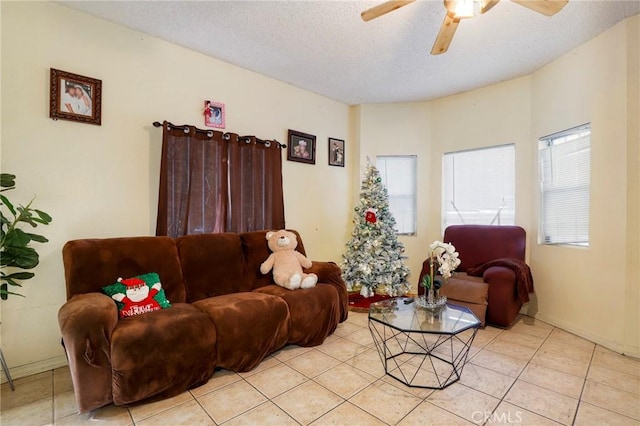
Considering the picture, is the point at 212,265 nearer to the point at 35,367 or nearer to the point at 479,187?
the point at 35,367

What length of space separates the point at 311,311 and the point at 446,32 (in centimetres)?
228

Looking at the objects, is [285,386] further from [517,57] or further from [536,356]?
[517,57]

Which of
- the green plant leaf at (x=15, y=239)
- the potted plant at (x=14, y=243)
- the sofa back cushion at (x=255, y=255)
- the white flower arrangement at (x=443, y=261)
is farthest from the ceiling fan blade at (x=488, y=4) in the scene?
the green plant leaf at (x=15, y=239)

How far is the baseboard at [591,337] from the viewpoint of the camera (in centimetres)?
245

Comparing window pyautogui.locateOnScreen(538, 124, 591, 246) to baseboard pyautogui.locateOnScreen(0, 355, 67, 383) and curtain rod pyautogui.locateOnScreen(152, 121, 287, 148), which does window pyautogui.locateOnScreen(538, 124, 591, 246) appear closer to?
curtain rod pyautogui.locateOnScreen(152, 121, 287, 148)

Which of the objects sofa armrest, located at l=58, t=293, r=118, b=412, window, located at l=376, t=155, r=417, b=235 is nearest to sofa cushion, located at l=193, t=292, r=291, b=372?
sofa armrest, located at l=58, t=293, r=118, b=412

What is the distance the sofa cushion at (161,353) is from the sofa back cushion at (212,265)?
484mm

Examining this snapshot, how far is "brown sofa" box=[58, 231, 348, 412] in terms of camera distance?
1674 millimetres

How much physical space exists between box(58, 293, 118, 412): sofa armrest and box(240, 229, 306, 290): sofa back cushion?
1.25 m

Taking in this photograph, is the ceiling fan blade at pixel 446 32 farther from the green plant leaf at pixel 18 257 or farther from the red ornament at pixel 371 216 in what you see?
the green plant leaf at pixel 18 257

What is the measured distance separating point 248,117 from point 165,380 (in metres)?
2.61

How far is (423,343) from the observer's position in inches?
105

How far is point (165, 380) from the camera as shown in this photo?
182 cm

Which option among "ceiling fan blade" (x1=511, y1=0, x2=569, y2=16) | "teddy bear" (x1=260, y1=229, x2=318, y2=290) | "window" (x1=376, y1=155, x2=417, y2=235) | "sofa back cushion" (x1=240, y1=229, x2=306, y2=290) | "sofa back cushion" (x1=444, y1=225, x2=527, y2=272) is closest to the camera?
"ceiling fan blade" (x1=511, y1=0, x2=569, y2=16)
